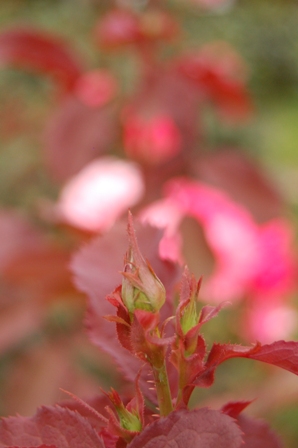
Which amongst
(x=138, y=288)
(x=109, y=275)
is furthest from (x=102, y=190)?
(x=138, y=288)

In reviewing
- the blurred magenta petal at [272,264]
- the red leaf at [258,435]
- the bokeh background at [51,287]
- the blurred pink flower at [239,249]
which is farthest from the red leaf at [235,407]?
the blurred magenta petal at [272,264]

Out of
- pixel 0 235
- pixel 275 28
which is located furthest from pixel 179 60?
pixel 275 28

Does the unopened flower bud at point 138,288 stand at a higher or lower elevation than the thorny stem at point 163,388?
higher

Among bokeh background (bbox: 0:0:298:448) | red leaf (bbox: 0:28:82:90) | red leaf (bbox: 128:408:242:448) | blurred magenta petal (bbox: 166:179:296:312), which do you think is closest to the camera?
red leaf (bbox: 128:408:242:448)

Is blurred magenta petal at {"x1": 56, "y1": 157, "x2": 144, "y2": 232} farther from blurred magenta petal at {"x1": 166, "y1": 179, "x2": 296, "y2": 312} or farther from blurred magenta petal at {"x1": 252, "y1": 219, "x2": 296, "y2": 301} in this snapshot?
blurred magenta petal at {"x1": 252, "y1": 219, "x2": 296, "y2": 301}

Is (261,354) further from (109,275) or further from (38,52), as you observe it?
(38,52)

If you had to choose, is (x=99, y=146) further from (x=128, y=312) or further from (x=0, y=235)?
(x=128, y=312)

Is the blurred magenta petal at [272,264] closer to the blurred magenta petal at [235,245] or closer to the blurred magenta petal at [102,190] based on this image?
the blurred magenta petal at [235,245]

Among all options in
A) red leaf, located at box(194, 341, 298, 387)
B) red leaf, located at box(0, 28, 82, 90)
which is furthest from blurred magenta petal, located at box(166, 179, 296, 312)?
red leaf, located at box(194, 341, 298, 387)
